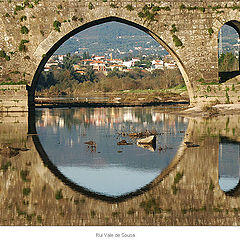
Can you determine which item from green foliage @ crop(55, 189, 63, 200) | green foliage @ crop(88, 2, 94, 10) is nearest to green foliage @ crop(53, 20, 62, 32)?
green foliage @ crop(88, 2, 94, 10)

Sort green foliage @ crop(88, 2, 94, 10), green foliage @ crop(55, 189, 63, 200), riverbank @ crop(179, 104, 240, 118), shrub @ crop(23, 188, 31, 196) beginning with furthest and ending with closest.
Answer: green foliage @ crop(88, 2, 94, 10) → riverbank @ crop(179, 104, 240, 118) → shrub @ crop(23, 188, 31, 196) → green foliage @ crop(55, 189, 63, 200)

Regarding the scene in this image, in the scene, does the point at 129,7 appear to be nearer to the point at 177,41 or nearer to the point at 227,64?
the point at 177,41

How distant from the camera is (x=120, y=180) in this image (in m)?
10.2

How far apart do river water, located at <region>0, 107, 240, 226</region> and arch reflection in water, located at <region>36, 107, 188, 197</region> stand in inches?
0.8

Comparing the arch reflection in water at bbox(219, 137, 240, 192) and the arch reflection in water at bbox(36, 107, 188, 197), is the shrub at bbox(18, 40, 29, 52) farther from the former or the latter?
the arch reflection in water at bbox(219, 137, 240, 192)

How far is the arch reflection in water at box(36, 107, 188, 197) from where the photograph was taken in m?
10.1

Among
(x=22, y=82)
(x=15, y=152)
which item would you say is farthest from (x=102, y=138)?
(x=22, y=82)

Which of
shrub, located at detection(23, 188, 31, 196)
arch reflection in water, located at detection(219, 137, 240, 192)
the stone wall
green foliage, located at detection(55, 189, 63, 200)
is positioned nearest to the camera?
green foliage, located at detection(55, 189, 63, 200)

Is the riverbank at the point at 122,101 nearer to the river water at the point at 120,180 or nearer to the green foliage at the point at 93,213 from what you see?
the river water at the point at 120,180

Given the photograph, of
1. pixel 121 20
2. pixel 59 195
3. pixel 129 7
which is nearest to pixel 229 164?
pixel 59 195

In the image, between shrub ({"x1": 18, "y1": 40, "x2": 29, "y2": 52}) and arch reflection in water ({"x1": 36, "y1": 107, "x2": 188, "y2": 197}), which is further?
shrub ({"x1": 18, "y1": 40, "x2": 29, "y2": 52})

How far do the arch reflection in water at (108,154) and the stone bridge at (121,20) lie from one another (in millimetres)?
10648

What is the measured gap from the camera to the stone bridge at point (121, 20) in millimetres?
31203
